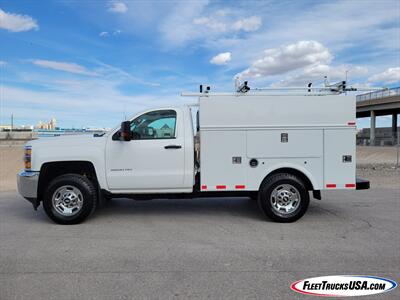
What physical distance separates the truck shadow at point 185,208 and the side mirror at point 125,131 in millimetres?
1755

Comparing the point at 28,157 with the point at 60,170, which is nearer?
the point at 28,157

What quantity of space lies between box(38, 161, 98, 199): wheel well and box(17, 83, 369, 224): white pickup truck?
0.02 metres

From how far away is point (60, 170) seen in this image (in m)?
6.52

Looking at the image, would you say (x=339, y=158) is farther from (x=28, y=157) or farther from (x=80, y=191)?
(x=28, y=157)

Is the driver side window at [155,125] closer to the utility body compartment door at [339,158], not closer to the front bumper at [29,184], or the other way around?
the front bumper at [29,184]

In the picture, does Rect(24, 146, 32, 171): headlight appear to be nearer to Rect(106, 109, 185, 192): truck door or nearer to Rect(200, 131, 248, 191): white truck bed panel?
Rect(106, 109, 185, 192): truck door

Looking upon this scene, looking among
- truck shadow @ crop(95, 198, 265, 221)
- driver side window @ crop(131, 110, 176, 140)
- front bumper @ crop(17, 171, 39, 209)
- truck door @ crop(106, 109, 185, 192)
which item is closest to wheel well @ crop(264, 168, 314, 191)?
truck shadow @ crop(95, 198, 265, 221)

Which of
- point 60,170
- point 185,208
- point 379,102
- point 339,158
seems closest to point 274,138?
point 339,158

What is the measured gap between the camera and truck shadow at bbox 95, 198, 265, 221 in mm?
7086

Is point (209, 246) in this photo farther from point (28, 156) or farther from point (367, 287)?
point (28, 156)

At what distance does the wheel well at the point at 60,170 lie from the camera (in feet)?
20.9

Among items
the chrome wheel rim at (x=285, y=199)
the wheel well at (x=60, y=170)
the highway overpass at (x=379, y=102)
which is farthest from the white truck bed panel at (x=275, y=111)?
the highway overpass at (x=379, y=102)

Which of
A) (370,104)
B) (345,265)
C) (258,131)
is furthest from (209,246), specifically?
(370,104)

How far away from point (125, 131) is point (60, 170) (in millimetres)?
1532
